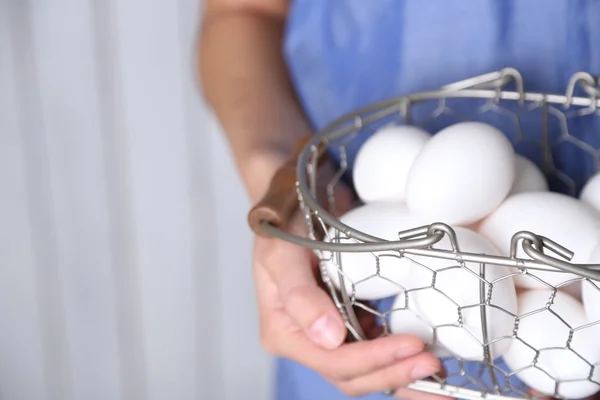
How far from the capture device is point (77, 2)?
0.96 m

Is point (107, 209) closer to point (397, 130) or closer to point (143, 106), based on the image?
point (143, 106)

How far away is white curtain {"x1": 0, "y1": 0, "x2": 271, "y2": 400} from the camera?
0.98 m

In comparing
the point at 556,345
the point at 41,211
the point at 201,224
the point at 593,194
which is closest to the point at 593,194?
the point at 593,194

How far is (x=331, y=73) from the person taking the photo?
24.8 inches

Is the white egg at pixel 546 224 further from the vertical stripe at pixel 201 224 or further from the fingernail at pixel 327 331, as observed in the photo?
the vertical stripe at pixel 201 224

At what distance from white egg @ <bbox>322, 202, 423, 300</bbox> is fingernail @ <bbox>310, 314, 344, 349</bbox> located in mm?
22

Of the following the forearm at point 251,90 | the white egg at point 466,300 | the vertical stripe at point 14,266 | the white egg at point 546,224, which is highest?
the forearm at point 251,90

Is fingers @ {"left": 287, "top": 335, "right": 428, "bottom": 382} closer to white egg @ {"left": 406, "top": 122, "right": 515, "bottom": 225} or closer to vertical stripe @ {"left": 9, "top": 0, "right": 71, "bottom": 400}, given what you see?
white egg @ {"left": 406, "top": 122, "right": 515, "bottom": 225}

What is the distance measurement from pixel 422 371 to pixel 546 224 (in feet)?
0.34

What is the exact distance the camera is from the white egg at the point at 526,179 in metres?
0.48

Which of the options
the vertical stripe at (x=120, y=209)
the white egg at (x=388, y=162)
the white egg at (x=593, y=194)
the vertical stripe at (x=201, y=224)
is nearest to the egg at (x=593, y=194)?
the white egg at (x=593, y=194)

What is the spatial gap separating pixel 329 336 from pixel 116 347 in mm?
753

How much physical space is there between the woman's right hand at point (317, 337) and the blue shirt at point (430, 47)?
87mm

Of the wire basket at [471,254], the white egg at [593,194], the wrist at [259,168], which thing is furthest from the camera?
the wrist at [259,168]
